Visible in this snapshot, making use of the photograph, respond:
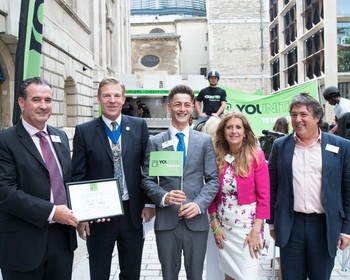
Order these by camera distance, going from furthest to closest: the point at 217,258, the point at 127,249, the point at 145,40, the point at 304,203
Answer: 1. the point at 145,40
2. the point at 217,258
3. the point at 127,249
4. the point at 304,203

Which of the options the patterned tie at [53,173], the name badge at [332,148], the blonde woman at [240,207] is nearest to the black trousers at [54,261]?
the patterned tie at [53,173]

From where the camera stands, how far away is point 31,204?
9.85 feet

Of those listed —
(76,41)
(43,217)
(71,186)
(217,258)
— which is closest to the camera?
(43,217)

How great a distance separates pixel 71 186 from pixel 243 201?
166 cm

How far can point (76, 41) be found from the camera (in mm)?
16109

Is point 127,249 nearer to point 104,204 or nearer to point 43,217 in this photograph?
point 104,204

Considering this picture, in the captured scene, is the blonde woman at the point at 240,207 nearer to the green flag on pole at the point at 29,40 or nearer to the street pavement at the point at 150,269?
the street pavement at the point at 150,269

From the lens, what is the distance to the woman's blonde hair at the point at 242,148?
3.77 m

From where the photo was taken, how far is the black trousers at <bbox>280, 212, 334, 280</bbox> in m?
3.58

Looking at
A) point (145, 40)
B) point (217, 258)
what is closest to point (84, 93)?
point (217, 258)

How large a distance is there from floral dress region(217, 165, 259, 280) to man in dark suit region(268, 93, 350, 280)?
303mm

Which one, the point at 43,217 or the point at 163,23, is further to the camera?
the point at 163,23

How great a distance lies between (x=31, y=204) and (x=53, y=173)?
0.36m

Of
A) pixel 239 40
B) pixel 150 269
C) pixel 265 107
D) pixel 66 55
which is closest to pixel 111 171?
pixel 150 269
